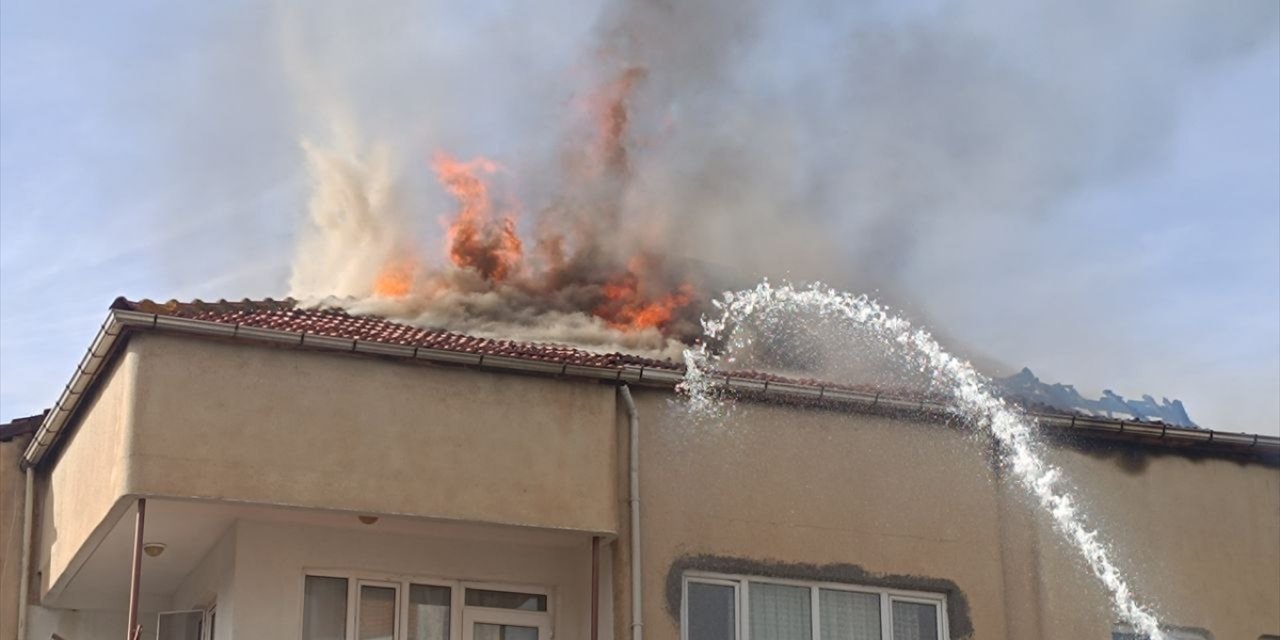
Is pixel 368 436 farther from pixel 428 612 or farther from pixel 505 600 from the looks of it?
pixel 505 600

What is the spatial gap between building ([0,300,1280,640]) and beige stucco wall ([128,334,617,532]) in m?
0.03

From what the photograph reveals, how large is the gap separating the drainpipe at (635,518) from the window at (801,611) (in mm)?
611

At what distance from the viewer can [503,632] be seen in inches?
861

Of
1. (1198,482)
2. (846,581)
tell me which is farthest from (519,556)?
(1198,482)

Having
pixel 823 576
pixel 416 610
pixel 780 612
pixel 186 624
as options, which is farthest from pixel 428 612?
pixel 823 576

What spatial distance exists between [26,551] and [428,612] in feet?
17.3

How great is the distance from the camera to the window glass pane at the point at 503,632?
2177 cm

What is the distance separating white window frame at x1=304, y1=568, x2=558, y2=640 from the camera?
2125 centimetres

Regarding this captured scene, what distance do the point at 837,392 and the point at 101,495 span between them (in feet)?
26.4

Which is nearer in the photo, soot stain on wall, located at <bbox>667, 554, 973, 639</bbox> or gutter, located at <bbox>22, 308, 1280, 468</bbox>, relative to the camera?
gutter, located at <bbox>22, 308, 1280, 468</bbox>

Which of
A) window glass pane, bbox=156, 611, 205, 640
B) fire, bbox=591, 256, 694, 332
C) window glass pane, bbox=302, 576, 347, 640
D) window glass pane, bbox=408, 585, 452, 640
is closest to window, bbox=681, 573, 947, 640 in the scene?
window glass pane, bbox=408, 585, 452, 640

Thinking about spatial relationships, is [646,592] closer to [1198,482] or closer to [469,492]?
[469,492]

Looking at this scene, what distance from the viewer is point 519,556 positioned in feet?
72.5

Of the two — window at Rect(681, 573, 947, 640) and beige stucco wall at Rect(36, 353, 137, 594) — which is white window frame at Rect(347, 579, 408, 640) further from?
window at Rect(681, 573, 947, 640)
